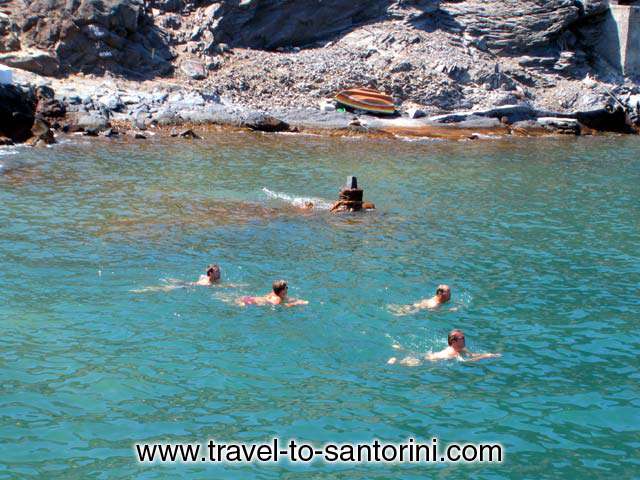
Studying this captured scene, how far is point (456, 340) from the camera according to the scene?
12.8 metres

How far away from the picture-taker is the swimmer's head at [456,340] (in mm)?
12836

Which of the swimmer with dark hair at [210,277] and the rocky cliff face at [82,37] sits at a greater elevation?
the rocky cliff face at [82,37]

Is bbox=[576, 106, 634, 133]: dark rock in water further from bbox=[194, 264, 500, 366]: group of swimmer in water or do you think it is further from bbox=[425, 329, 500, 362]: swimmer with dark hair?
bbox=[425, 329, 500, 362]: swimmer with dark hair

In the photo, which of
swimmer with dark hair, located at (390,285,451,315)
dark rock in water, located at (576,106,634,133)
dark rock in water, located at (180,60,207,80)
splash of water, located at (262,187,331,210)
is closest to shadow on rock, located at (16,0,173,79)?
dark rock in water, located at (180,60,207,80)

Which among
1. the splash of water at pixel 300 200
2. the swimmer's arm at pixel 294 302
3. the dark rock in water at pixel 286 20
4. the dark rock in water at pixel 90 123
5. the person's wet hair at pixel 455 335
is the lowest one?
the swimmer's arm at pixel 294 302

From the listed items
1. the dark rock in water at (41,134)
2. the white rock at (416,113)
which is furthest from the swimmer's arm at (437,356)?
the white rock at (416,113)

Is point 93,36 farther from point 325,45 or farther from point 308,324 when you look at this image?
point 308,324

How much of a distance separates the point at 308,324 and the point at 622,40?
51.2 m

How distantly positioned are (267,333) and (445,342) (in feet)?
10.6

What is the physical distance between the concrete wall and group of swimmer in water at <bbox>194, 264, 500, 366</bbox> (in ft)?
158

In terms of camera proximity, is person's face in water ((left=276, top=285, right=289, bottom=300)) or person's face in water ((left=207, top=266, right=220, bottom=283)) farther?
person's face in water ((left=207, top=266, right=220, bottom=283))

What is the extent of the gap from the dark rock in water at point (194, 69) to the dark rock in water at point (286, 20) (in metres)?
4.04

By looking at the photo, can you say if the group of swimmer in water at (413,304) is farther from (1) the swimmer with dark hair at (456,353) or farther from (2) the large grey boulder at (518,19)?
(2) the large grey boulder at (518,19)

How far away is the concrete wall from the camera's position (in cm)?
5669
